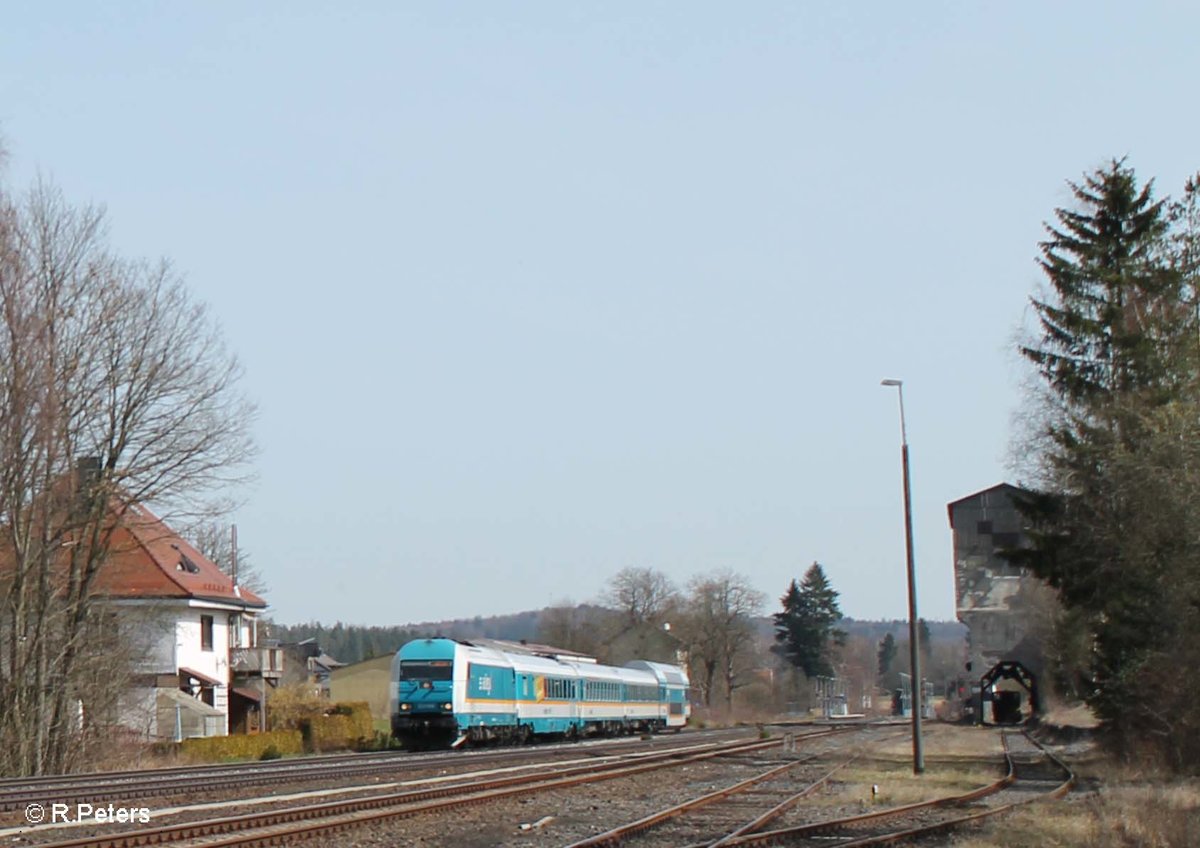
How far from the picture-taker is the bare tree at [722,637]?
11075 centimetres

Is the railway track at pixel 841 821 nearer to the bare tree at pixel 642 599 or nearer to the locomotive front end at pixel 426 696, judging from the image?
the locomotive front end at pixel 426 696

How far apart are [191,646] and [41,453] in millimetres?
20533

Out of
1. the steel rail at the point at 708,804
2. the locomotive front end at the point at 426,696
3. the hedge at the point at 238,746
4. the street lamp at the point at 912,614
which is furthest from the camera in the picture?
the locomotive front end at the point at 426,696

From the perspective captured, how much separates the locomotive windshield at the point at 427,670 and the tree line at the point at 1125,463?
1689 centimetres

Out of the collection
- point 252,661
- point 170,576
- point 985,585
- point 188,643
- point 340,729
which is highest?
point 170,576

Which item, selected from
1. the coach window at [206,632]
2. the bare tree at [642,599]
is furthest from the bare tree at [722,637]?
the coach window at [206,632]

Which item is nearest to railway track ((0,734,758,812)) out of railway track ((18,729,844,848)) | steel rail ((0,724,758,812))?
steel rail ((0,724,758,812))

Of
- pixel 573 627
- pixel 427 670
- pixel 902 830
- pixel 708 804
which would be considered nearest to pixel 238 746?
pixel 427 670

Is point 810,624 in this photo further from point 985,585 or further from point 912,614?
point 912,614

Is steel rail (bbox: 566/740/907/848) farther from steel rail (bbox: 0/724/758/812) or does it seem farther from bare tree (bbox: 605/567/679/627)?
bare tree (bbox: 605/567/679/627)

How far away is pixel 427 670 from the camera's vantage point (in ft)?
129

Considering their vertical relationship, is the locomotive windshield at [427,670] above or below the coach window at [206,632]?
below

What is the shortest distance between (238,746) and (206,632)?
15369 mm

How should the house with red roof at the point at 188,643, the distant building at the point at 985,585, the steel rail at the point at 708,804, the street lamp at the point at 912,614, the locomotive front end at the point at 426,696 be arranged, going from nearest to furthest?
the steel rail at the point at 708,804
the street lamp at the point at 912,614
the locomotive front end at the point at 426,696
the house with red roof at the point at 188,643
the distant building at the point at 985,585
